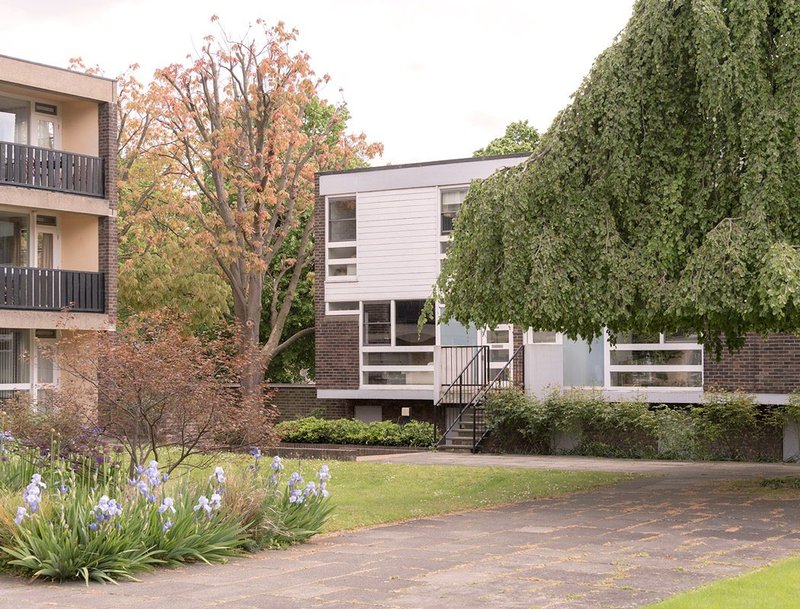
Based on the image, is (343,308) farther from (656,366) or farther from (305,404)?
(656,366)

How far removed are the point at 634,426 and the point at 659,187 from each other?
973cm

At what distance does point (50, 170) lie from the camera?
91.0 ft

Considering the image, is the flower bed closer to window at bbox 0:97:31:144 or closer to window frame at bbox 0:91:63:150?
window at bbox 0:97:31:144

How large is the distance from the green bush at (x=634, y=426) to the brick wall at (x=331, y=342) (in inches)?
194

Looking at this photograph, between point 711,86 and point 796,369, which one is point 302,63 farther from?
point 711,86

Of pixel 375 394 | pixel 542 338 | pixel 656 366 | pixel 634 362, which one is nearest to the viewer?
pixel 656 366

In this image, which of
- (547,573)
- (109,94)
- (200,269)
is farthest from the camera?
(200,269)

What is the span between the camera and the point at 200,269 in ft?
126

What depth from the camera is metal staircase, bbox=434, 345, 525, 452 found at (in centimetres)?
2623

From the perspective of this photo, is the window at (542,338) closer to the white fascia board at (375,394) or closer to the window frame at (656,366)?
the window frame at (656,366)

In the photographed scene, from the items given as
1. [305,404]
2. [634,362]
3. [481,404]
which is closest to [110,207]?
[305,404]

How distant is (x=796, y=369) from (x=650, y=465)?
3.61 metres

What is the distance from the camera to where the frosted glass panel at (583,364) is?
26297 millimetres

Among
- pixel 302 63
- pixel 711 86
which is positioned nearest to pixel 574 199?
pixel 711 86
